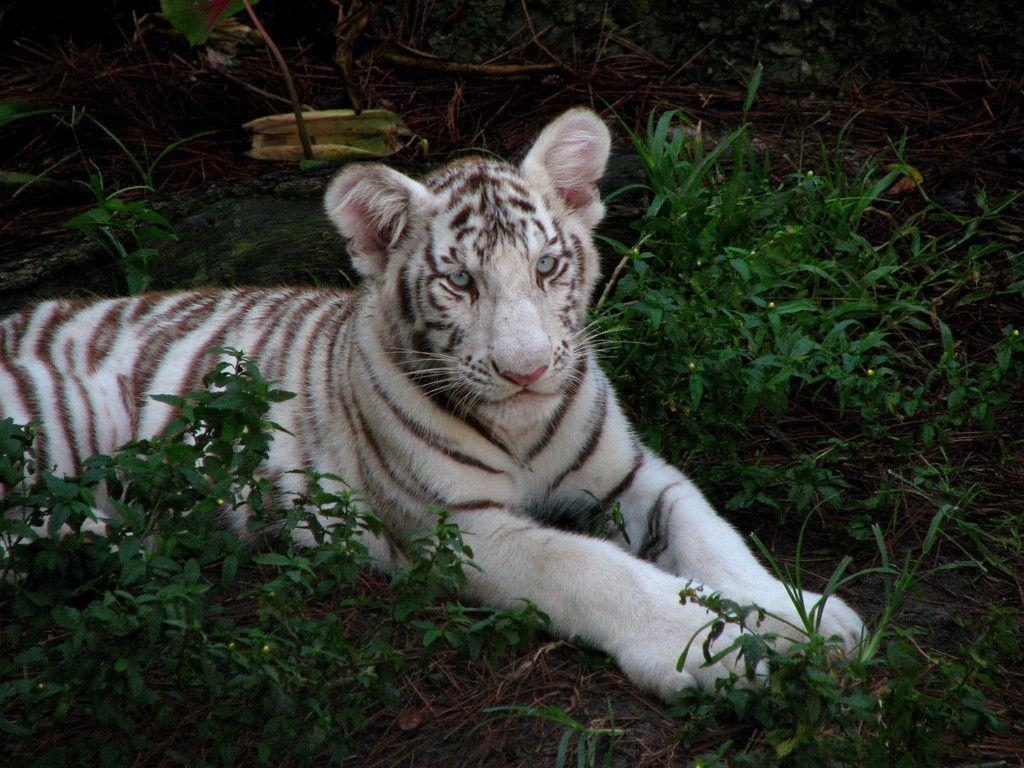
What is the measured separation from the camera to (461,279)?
9.78 feet

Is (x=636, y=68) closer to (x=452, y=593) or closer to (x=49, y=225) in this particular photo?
(x=49, y=225)

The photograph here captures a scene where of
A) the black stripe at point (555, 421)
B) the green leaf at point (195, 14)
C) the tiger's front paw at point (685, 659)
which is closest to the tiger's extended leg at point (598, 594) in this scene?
the tiger's front paw at point (685, 659)

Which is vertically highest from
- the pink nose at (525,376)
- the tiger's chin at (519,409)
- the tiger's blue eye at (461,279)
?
the tiger's blue eye at (461,279)

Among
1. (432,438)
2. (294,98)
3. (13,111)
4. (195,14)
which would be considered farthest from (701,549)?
(13,111)

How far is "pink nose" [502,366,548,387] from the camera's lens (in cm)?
281

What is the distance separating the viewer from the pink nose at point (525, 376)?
110 inches

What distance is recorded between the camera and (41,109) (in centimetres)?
523

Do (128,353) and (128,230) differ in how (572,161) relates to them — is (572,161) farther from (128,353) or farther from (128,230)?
(128,230)

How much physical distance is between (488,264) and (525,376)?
1.16 feet

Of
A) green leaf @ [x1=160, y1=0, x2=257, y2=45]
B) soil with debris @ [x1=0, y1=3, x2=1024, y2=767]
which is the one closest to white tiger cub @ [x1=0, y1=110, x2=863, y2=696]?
soil with debris @ [x1=0, y1=3, x2=1024, y2=767]

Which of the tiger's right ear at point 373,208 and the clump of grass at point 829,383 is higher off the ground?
the tiger's right ear at point 373,208

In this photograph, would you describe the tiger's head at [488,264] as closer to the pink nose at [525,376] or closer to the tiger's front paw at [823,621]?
the pink nose at [525,376]

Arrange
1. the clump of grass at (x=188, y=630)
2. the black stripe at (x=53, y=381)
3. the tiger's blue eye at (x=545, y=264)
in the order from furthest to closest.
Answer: the black stripe at (x=53, y=381)
the tiger's blue eye at (x=545, y=264)
the clump of grass at (x=188, y=630)

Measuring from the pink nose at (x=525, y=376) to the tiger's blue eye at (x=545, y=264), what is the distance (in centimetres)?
34
